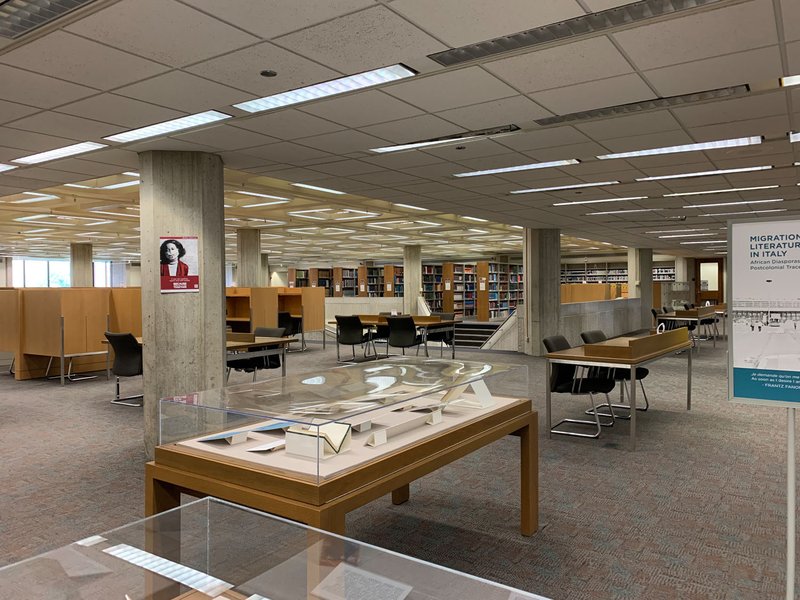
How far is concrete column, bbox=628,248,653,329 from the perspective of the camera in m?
19.9

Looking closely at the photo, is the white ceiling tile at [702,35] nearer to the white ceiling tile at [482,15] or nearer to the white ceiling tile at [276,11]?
the white ceiling tile at [482,15]

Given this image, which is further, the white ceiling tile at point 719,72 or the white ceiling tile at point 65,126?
the white ceiling tile at point 65,126

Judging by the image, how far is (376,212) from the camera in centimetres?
1114

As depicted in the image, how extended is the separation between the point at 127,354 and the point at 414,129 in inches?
194

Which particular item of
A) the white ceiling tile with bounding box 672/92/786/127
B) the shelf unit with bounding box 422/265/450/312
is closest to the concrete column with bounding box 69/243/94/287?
the shelf unit with bounding box 422/265/450/312

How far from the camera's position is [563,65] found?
3537 mm

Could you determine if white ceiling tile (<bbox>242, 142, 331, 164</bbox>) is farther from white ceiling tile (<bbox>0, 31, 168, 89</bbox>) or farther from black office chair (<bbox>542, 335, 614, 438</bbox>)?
black office chair (<bbox>542, 335, 614, 438</bbox>)

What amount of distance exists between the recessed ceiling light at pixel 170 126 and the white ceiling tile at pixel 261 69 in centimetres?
76

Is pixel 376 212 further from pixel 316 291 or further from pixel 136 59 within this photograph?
pixel 136 59

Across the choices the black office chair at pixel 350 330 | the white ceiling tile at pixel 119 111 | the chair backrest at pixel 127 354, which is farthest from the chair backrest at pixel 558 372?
the black office chair at pixel 350 330

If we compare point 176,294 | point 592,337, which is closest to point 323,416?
point 176,294

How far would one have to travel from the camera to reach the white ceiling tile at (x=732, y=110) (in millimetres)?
4219

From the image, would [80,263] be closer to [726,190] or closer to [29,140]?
[29,140]

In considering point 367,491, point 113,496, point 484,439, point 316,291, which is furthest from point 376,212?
point 367,491
